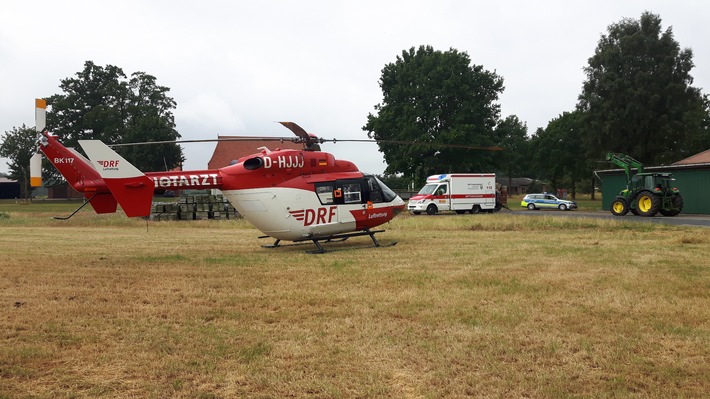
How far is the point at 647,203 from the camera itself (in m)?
27.3

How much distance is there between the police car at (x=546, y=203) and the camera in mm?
39812

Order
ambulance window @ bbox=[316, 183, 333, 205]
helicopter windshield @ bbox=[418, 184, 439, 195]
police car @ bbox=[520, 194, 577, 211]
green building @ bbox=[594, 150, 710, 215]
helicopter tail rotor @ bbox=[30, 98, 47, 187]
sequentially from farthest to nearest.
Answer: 1. police car @ bbox=[520, 194, 577, 211]
2. helicopter windshield @ bbox=[418, 184, 439, 195]
3. green building @ bbox=[594, 150, 710, 215]
4. ambulance window @ bbox=[316, 183, 333, 205]
5. helicopter tail rotor @ bbox=[30, 98, 47, 187]

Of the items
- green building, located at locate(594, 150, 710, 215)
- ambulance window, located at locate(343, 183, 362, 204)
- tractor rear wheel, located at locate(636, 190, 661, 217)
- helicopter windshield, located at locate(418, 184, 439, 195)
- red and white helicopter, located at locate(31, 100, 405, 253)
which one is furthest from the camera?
helicopter windshield, located at locate(418, 184, 439, 195)

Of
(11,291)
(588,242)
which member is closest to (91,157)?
(11,291)

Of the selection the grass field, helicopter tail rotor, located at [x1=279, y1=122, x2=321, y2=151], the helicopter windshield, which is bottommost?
the grass field

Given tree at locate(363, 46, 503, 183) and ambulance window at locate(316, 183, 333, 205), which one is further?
tree at locate(363, 46, 503, 183)

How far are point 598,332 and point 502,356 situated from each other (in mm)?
1427

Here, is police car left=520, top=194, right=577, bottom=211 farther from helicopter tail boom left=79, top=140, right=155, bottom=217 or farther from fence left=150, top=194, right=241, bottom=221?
helicopter tail boom left=79, top=140, right=155, bottom=217

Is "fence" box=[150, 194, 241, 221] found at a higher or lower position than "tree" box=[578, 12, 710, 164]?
lower

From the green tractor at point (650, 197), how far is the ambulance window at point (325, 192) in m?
20.3

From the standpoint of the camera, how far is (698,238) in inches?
567

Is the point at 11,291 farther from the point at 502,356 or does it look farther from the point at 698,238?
the point at 698,238

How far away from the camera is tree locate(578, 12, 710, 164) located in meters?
40.4

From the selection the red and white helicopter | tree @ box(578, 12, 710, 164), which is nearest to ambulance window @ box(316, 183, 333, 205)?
the red and white helicopter
